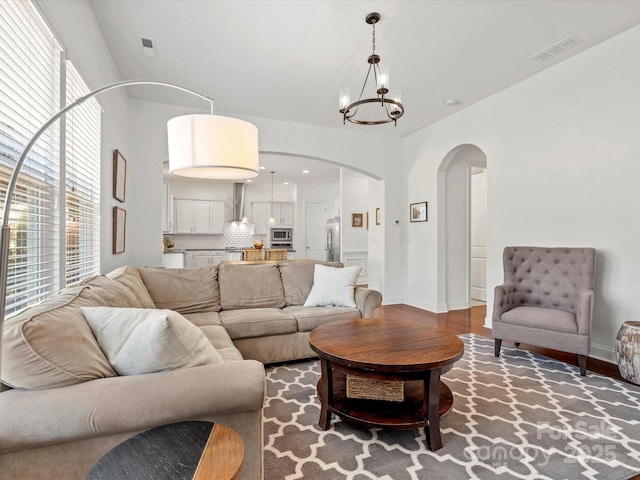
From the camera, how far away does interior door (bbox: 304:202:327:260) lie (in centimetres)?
951

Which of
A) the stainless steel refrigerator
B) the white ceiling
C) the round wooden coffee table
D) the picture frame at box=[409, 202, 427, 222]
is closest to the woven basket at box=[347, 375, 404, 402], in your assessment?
the round wooden coffee table

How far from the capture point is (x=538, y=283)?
3.32 m

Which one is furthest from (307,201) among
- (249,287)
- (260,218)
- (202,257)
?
(249,287)

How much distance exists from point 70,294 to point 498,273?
13.8 ft

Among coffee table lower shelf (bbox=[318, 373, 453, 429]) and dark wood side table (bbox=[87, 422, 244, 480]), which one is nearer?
dark wood side table (bbox=[87, 422, 244, 480])

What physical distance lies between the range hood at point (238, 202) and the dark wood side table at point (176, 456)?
26.7 feet

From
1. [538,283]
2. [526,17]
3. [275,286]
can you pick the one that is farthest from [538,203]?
[275,286]

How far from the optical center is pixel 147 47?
3049 mm

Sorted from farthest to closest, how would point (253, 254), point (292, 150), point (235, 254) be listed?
point (235, 254) < point (253, 254) < point (292, 150)

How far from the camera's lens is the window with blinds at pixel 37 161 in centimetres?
142

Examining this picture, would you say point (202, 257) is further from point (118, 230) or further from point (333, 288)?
point (333, 288)

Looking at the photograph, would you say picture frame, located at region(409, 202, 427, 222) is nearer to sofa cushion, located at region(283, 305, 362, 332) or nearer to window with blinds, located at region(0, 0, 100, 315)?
sofa cushion, located at region(283, 305, 362, 332)

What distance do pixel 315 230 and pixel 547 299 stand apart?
6792 millimetres

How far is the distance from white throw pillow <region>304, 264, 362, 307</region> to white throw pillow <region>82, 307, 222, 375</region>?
1.97 m
